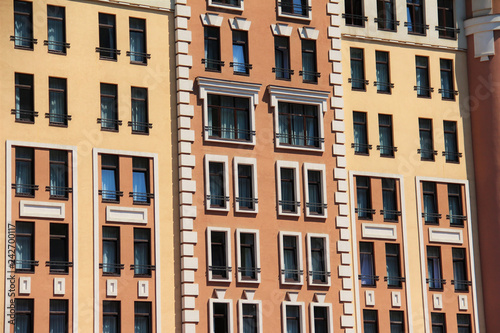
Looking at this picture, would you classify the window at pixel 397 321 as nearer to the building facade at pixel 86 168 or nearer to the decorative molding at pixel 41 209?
the building facade at pixel 86 168

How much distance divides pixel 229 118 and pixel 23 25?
9.69m

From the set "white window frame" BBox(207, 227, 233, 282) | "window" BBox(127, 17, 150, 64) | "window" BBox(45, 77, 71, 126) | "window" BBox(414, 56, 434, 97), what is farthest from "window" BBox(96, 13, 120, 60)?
"window" BBox(414, 56, 434, 97)

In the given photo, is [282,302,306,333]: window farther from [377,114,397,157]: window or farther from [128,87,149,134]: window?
[128,87,149,134]: window

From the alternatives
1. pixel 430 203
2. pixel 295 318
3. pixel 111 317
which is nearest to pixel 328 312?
pixel 295 318

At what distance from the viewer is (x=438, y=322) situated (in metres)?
64.9

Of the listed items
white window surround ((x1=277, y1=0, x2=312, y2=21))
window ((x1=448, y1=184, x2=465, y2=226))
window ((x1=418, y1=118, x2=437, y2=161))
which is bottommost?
window ((x1=448, y1=184, x2=465, y2=226))

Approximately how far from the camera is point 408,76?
219 feet

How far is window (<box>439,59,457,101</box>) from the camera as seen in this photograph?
67.7 meters

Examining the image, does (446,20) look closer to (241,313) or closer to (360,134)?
(360,134)

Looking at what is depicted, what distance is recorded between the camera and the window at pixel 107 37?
59938 millimetres

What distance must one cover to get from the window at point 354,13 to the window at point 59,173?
15677 mm

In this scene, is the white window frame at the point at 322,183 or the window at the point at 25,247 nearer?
the window at the point at 25,247

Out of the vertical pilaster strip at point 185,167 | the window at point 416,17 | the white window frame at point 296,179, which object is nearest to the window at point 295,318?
the white window frame at point 296,179

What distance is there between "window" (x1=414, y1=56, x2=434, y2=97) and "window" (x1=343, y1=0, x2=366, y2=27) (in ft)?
10.6
